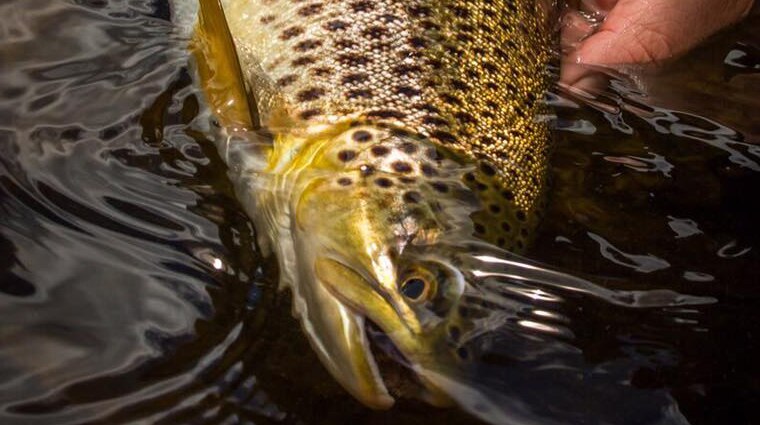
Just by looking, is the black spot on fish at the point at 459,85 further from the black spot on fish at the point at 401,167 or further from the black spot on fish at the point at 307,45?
the black spot on fish at the point at 307,45

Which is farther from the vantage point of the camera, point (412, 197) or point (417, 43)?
point (417, 43)

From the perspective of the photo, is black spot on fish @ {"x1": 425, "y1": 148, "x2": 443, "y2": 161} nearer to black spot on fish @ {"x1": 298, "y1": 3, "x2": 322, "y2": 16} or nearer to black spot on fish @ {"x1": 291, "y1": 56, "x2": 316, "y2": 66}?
black spot on fish @ {"x1": 291, "y1": 56, "x2": 316, "y2": 66}

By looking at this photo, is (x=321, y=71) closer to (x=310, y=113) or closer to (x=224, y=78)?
(x=310, y=113)

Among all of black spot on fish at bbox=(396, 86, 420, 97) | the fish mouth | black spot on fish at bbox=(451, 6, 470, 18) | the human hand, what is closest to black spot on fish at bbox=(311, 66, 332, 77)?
black spot on fish at bbox=(396, 86, 420, 97)

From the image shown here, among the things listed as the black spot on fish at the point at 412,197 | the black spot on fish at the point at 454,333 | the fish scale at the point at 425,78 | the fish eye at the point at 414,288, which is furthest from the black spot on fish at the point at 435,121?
the black spot on fish at the point at 454,333

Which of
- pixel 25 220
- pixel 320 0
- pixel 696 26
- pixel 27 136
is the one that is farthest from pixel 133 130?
pixel 696 26

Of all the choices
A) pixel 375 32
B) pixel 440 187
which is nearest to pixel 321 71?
pixel 375 32
